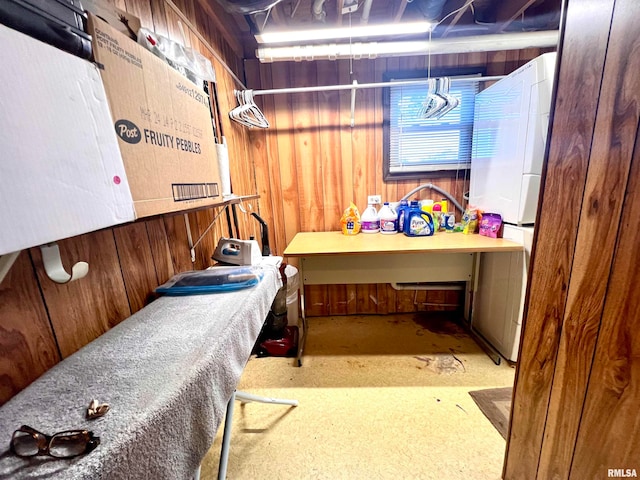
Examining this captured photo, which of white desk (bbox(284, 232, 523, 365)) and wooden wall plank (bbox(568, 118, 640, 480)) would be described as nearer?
wooden wall plank (bbox(568, 118, 640, 480))

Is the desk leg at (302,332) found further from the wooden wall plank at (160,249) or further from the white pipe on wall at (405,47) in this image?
the white pipe on wall at (405,47)

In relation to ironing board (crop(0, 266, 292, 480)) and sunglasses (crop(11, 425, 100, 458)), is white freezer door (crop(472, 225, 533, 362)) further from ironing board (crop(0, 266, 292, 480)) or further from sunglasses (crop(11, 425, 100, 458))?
sunglasses (crop(11, 425, 100, 458))

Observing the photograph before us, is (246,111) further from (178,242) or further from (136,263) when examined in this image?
(136,263)

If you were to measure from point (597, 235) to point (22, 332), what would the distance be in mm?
1483

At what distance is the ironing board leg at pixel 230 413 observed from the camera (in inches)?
39.5

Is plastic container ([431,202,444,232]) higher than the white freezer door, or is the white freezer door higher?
plastic container ([431,202,444,232])

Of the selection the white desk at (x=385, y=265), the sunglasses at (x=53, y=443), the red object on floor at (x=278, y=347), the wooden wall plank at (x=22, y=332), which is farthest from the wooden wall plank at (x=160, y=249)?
the red object on floor at (x=278, y=347)

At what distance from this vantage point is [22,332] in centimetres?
58

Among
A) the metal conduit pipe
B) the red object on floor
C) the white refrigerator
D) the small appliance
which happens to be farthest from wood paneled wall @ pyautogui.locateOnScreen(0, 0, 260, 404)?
the white refrigerator

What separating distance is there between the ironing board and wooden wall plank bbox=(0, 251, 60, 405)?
0.04m

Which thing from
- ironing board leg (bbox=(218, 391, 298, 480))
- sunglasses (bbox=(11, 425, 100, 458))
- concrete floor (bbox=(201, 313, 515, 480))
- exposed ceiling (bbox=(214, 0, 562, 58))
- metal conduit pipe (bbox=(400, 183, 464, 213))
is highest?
exposed ceiling (bbox=(214, 0, 562, 58))

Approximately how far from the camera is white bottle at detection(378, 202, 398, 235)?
2.01 m

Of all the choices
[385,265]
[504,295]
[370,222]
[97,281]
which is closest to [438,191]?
[370,222]

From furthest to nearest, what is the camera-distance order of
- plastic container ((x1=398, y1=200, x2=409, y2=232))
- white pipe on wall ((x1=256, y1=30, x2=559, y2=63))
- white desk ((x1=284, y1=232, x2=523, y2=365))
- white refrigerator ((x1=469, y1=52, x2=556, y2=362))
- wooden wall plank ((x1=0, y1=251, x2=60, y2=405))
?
plastic container ((x1=398, y1=200, x2=409, y2=232)), white desk ((x1=284, y1=232, x2=523, y2=365)), white pipe on wall ((x1=256, y1=30, x2=559, y2=63)), white refrigerator ((x1=469, y1=52, x2=556, y2=362)), wooden wall plank ((x1=0, y1=251, x2=60, y2=405))
